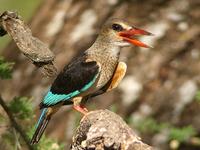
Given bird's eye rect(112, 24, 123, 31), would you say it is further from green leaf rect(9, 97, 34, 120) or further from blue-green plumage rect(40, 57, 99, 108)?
green leaf rect(9, 97, 34, 120)

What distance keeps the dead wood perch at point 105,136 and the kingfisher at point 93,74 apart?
1.23 m

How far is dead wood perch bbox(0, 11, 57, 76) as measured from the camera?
556 centimetres

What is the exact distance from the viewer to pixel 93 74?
23.3 feet

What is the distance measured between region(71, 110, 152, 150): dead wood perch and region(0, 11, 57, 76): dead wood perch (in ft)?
1.51

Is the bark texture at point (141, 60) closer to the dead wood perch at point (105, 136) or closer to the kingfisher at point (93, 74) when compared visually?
the kingfisher at point (93, 74)

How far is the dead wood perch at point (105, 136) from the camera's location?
211 inches

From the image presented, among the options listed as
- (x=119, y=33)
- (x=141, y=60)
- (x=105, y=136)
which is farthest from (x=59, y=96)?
(x=141, y=60)

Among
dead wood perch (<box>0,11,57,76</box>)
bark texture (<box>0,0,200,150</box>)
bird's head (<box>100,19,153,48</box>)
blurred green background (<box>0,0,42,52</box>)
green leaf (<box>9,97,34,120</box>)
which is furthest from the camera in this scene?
blurred green background (<box>0,0,42,52</box>)

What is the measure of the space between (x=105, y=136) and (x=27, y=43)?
86 centimetres

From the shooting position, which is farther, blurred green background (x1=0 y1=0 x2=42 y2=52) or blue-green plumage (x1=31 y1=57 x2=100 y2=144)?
blurred green background (x1=0 y1=0 x2=42 y2=52)

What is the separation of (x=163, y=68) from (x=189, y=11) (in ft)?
2.97

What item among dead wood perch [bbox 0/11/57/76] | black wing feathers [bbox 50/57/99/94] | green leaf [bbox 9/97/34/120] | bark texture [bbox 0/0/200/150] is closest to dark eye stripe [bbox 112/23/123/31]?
black wing feathers [bbox 50/57/99/94]

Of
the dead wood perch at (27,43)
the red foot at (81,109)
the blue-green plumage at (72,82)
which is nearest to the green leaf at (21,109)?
the blue-green plumage at (72,82)

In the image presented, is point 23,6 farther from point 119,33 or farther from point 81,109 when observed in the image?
point 81,109
